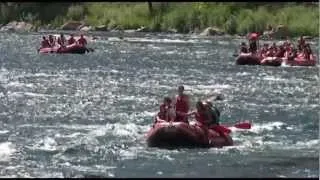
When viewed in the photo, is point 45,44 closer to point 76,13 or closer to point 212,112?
point 212,112

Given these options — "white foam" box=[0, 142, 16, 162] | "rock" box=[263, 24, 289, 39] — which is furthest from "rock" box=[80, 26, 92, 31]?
"white foam" box=[0, 142, 16, 162]

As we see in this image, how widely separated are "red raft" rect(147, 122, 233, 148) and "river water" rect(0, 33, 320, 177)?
0.31 m

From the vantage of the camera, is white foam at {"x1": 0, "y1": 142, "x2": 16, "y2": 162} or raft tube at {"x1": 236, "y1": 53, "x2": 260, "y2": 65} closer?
white foam at {"x1": 0, "y1": 142, "x2": 16, "y2": 162}

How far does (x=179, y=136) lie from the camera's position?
898 inches

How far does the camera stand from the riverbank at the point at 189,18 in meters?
76.4

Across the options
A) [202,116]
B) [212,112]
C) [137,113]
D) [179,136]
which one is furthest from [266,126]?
[179,136]

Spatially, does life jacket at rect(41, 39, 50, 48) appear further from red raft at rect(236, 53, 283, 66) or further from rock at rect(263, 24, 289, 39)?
rock at rect(263, 24, 289, 39)

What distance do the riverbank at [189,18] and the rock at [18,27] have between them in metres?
0.10

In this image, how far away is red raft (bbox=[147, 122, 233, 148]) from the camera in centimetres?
2278

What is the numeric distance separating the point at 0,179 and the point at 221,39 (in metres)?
54.8

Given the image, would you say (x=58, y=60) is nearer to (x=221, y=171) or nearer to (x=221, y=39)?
(x=221, y=39)

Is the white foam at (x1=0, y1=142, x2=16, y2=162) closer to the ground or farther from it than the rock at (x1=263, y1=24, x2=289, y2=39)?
farther from it

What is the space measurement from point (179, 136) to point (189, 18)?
6015cm

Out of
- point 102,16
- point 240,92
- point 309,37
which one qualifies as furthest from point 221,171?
point 102,16
